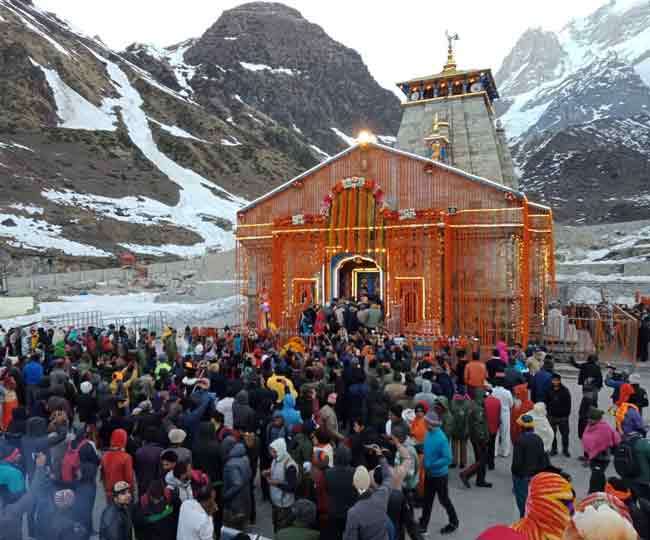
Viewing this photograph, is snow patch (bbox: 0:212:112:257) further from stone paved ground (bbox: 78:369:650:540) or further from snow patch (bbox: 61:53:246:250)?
stone paved ground (bbox: 78:369:650:540)

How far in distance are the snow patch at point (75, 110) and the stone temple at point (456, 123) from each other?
76.2 m

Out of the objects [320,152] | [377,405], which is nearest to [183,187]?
[320,152]

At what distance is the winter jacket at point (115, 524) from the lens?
4.52 meters

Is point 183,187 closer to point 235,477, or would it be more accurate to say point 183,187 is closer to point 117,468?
point 117,468

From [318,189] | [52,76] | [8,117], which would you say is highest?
[52,76]

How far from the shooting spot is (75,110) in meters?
91.6

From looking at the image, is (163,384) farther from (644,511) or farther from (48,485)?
(644,511)

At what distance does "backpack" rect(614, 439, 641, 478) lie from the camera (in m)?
5.44

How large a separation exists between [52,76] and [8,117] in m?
19.0

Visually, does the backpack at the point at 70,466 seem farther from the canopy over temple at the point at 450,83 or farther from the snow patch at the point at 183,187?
the snow patch at the point at 183,187

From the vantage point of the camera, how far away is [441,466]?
19.7ft

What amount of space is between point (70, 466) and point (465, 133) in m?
24.4

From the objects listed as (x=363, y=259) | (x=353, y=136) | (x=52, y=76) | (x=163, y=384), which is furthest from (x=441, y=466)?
(x=353, y=136)

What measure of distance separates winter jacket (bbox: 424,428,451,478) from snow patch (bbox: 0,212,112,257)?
162 feet
